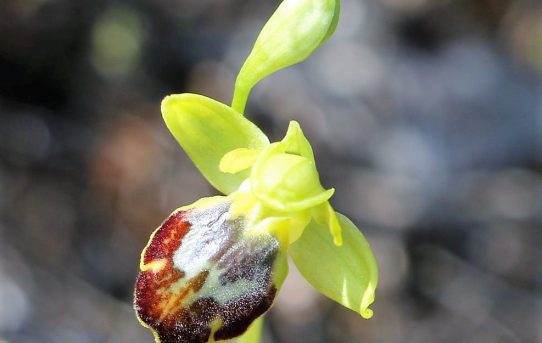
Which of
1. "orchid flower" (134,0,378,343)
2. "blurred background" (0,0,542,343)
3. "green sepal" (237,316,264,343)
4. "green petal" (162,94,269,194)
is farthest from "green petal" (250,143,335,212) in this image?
"blurred background" (0,0,542,343)

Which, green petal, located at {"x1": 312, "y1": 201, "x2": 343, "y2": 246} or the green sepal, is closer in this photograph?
green petal, located at {"x1": 312, "y1": 201, "x2": 343, "y2": 246}

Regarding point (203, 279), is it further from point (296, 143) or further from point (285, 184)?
point (296, 143)

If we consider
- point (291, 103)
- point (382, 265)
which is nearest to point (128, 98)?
point (291, 103)

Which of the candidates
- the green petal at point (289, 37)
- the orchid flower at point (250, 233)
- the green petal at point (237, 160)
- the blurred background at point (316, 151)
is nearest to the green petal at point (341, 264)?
the orchid flower at point (250, 233)

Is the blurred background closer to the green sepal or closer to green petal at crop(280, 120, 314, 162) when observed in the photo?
the green sepal

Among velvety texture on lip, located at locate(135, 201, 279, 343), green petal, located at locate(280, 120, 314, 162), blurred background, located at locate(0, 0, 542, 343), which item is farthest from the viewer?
blurred background, located at locate(0, 0, 542, 343)

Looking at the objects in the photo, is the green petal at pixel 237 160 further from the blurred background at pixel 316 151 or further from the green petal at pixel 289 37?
the blurred background at pixel 316 151

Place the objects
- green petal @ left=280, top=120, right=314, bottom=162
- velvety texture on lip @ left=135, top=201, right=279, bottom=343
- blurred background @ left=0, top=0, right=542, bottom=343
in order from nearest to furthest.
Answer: velvety texture on lip @ left=135, top=201, right=279, bottom=343
green petal @ left=280, top=120, right=314, bottom=162
blurred background @ left=0, top=0, right=542, bottom=343
